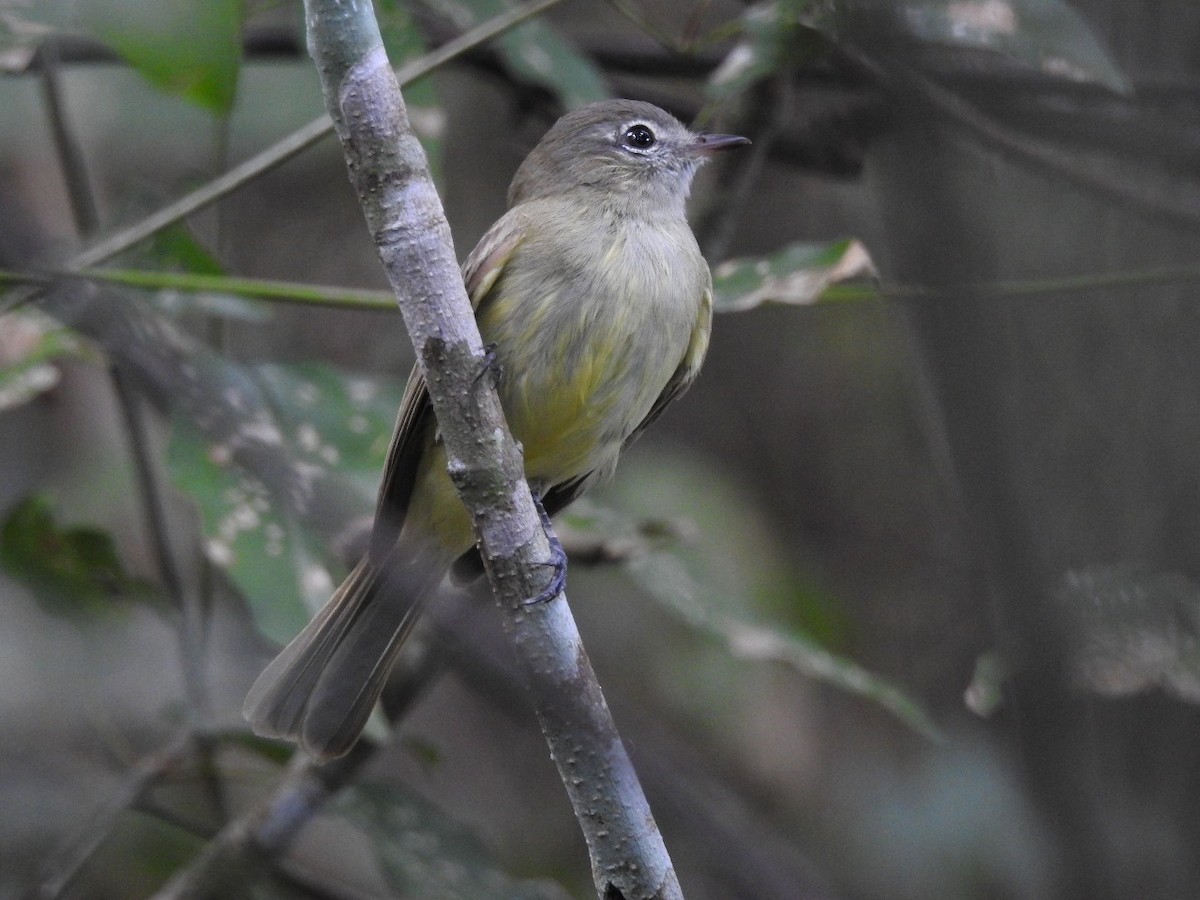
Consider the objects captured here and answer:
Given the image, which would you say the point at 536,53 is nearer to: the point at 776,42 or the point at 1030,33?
the point at 776,42

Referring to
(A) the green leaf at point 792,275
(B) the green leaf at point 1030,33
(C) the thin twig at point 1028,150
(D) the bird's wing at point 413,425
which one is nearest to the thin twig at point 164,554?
(D) the bird's wing at point 413,425

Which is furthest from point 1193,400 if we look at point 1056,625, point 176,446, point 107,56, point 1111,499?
point 107,56

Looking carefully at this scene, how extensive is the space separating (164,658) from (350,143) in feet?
9.55

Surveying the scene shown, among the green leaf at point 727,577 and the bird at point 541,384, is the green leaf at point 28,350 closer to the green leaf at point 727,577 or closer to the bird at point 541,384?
the bird at point 541,384

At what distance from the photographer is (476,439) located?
214cm

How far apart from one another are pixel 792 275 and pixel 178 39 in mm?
1350

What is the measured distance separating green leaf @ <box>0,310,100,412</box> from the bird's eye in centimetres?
142

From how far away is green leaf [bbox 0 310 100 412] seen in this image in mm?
3221

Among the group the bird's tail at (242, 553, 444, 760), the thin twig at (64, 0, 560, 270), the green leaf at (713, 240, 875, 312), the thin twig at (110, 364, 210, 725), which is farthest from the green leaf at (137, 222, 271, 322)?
the green leaf at (713, 240, 875, 312)

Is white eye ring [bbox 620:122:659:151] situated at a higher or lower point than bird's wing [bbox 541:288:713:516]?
higher

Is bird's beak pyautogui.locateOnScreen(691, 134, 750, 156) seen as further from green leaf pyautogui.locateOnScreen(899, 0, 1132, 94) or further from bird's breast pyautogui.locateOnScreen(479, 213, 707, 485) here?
green leaf pyautogui.locateOnScreen(899, 0, 1132, 94)

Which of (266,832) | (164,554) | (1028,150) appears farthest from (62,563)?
(1028,150)

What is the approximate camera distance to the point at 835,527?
5.89 meters

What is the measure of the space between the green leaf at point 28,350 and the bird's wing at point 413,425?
0.81m
